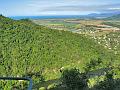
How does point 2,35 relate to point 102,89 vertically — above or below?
below

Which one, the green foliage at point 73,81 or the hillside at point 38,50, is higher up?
the green foliage at point 73,81

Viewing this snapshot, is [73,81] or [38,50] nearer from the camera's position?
[73,81]

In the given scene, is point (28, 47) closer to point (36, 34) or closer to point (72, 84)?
point (36, 34)

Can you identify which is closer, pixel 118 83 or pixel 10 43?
pixel 118 83

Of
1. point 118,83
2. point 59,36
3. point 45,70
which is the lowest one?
point 45,70

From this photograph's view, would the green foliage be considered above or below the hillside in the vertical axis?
above

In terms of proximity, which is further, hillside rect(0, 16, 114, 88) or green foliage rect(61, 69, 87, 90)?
hillside rect(0, 16, 114, 88)

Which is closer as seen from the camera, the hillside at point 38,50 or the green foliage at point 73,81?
the green foliage at point 73,81

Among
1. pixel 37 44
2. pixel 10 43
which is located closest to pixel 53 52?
pixel 37 44
